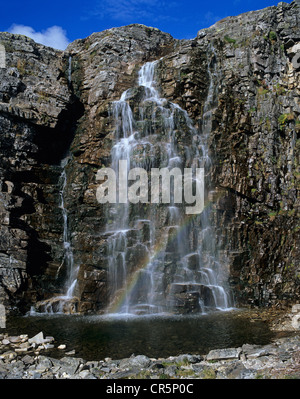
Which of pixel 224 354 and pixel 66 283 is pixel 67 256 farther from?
pixel 224 354

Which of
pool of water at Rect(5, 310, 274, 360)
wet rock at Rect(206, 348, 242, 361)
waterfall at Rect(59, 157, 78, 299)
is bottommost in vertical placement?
pool of water at Rect(5, 310, 274, 360)

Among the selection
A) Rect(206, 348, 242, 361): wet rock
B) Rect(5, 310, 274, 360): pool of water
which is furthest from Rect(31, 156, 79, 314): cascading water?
Rect(206, 348, 242, 361): wet rock

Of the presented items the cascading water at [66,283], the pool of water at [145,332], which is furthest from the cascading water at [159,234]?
the cascading water at [66,283]

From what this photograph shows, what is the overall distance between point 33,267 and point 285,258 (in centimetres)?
1545

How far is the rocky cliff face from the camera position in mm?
20469

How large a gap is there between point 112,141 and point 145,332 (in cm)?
1421

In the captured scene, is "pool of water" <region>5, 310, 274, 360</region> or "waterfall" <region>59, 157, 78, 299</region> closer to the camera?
"pool of water" <region>5, 310, 274, 360</region>

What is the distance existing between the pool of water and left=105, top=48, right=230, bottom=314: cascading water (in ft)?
5.44

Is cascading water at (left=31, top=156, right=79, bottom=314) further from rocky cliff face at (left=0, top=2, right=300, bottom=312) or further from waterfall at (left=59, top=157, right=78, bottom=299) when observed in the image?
rocky cliff face at (left=0, top=2, right=300, bottom=312)

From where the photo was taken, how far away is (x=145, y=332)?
48.2 feet

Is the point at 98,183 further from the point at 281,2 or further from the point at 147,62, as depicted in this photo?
the point at 281,2

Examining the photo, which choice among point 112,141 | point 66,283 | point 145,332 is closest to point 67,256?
point 66,283

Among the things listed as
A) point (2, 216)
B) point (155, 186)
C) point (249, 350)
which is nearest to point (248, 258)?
point (155, 186)

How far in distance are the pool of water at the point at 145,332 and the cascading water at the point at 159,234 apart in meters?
1.66
